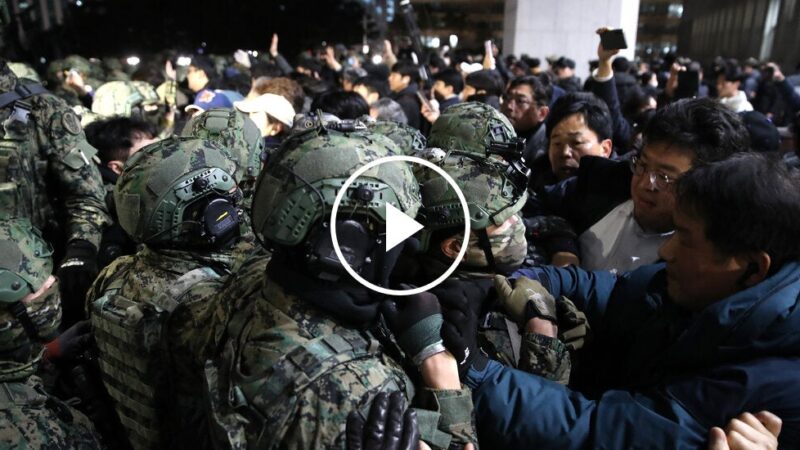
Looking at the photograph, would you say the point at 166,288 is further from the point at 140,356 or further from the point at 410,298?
the point at 410,298

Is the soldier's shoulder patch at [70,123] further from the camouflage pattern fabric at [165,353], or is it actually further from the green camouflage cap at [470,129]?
the green camouflage cap at [470,129]

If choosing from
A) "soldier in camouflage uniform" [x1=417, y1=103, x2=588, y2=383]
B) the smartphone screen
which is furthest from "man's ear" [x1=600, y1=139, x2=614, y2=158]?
the smartphone screen

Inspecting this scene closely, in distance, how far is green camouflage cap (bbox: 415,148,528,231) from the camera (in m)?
2.12

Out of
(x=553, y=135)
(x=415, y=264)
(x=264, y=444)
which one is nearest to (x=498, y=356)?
(x=415, y=264)

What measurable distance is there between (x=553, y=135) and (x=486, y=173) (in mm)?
1721

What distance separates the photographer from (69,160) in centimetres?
366

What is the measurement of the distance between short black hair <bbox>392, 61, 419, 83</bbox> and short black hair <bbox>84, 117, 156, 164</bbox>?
4.82 m

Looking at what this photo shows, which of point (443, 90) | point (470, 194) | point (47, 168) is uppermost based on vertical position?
point (470, 194)

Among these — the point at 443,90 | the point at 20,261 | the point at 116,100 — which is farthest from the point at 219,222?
the point at 443,90

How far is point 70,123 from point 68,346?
1.75 meters

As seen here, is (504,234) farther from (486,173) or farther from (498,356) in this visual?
(498,356)

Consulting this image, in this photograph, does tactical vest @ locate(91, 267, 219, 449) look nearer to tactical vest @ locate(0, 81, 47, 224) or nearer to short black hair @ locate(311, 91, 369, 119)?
tactical vest @ locate(0, 81, 47, 224)

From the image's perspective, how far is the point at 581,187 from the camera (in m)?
3.30

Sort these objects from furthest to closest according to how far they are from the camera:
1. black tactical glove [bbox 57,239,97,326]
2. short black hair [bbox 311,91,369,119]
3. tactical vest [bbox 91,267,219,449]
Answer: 1. short black hair [bbox 311,91,369,119]
2. black tactical glove [bbox 57,239,97,326]
3. tactical vest [bbox 91,267,219,449]
